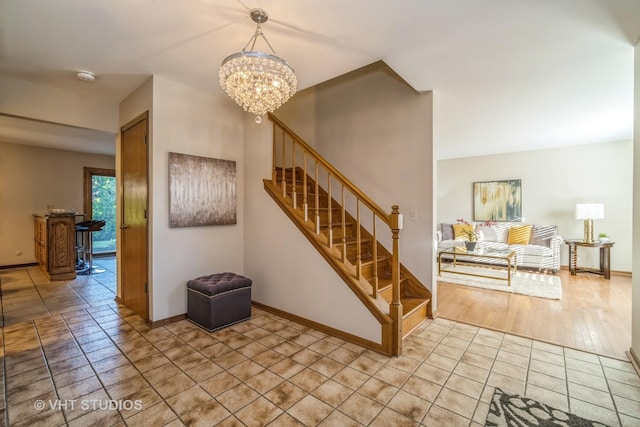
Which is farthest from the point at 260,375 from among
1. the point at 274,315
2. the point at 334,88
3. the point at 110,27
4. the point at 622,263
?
the point at 622,263

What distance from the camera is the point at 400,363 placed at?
2.27 meters

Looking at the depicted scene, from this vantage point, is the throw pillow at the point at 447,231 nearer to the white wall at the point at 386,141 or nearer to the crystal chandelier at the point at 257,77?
the white wall at the point at 386,141

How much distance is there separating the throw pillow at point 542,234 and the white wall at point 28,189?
1019cm

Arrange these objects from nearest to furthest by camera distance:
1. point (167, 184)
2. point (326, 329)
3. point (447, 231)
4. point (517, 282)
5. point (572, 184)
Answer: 1. point (326, 329)
2. point (167, 184)
3. point (517, 282)
4. point (572, 184)
5. point (447, 231)

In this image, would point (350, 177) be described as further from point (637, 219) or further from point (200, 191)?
point (637, 219)

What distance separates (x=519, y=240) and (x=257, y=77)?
6.29 meters

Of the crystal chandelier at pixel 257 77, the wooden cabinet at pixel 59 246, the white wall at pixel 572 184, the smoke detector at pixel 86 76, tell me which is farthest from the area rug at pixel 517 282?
the wooden cabinet at pixel 59 246

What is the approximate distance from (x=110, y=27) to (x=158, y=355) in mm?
2659

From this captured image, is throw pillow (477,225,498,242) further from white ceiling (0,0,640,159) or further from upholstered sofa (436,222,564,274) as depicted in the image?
white ceiling (0,0,640,159)

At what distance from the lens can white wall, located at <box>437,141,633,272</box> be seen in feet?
17.5

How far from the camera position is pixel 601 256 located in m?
5.25

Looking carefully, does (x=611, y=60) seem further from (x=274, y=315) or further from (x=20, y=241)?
(x=20, y=241)

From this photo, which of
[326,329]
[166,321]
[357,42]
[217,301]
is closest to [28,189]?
[166,321]

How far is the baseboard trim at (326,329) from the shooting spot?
2488mm
